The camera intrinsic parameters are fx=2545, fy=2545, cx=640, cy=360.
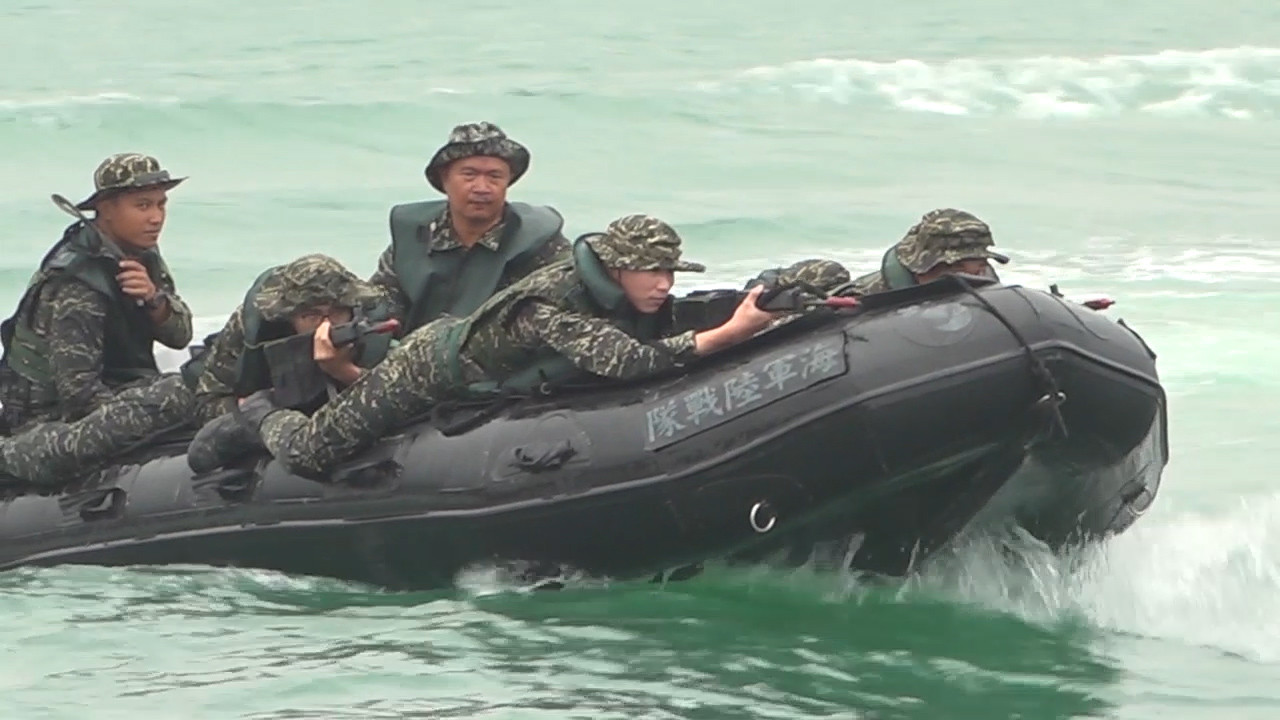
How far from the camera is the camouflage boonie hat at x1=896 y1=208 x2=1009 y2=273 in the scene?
26.2ft

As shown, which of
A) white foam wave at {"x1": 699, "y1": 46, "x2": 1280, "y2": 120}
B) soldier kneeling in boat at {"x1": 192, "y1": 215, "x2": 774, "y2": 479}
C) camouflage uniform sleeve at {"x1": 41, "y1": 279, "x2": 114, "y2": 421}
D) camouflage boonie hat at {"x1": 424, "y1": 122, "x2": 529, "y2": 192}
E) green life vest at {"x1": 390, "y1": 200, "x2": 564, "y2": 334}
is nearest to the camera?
soldier kneeling in boat at {"x1": 192, "y1": 215, "x2": 774, "y2": 479}

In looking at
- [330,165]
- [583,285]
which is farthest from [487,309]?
[330,165]

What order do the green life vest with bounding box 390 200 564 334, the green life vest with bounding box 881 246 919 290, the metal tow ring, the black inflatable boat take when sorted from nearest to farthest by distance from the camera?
the black inflatable boat → the metal tow ring → the green life vest with bounding box 881 246 919 290 → the green life vest with bounding box 390 200 564 334

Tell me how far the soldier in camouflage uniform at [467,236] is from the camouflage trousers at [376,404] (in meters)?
0.52

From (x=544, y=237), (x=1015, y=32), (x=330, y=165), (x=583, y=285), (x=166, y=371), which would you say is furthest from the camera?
(x=1015, y=32)

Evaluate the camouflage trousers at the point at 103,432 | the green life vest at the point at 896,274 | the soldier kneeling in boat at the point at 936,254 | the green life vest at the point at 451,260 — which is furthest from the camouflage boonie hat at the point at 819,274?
the camouflage trousers at the point at 103,432

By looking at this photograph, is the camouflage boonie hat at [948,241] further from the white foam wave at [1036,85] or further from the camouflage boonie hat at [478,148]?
the white foam wave at [1036,85]

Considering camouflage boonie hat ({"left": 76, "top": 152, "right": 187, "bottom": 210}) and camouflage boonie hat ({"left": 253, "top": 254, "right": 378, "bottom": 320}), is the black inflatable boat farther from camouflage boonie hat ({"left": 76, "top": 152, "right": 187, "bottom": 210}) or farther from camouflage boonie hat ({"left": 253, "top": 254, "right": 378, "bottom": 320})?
camouflage boonie hat ({"left": 76, "top": 152, "right": 187, "bottom": 210})

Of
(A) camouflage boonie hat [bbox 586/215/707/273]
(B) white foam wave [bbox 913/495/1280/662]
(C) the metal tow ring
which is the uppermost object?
(A) camouflage boonie hat [bbox 586/215/707/273]

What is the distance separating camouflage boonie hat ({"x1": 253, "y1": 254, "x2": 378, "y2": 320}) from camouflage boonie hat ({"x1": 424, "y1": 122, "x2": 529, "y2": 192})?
56 cm

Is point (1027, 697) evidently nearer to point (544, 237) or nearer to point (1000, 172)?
point (544, 237)

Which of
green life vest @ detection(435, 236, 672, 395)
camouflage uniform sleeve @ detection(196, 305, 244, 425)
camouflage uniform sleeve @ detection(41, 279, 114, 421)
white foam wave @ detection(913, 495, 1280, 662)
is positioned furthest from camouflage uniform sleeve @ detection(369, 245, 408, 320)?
white foam wave @ detection(913, 495, 1280, 662)

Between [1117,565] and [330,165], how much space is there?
16.3 m

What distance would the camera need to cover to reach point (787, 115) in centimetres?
2766
